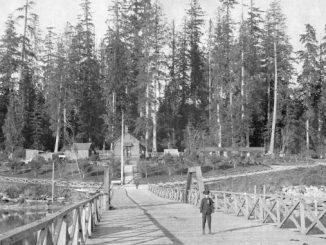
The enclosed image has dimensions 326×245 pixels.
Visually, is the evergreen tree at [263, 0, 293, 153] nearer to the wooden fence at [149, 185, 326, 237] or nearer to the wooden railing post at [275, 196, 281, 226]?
the wooden fence at [149, 185, 326, 237]

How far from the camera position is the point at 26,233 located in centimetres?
524

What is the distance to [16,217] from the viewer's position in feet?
120

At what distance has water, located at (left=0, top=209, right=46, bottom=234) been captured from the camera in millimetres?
32034

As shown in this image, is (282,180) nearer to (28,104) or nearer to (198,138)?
(198,138)

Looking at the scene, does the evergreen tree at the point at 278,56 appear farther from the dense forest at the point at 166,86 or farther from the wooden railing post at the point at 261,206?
the wooden railing post at the point at 261,206

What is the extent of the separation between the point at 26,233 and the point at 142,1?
65.3 meters

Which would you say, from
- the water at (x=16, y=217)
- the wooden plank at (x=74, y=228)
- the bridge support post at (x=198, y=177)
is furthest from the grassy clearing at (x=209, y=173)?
the wooden plank at (x=74, y=228)

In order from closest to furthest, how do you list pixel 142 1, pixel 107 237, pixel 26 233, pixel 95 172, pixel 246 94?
pixel 26 233 → pixel 107 237 → pixel 95 172 → pixel 246 94 → pixel 142 1

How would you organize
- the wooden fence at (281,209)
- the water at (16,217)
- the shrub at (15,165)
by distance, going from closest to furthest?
the wooden fence at (281,209) → the water at (16,217) → the shrub at (15,165)

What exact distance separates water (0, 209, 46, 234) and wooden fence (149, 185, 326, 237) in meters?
12.9

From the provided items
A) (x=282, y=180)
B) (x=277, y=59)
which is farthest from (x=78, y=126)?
(x=282, y=180)

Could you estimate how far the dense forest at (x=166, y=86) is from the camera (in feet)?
211

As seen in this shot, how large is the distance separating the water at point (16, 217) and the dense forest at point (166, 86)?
986 inches

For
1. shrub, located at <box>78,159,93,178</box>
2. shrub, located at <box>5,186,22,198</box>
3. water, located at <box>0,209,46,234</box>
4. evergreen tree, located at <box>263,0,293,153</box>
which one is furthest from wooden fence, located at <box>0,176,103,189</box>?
evergreen tree, located at <box>263,0,293,153</box>
